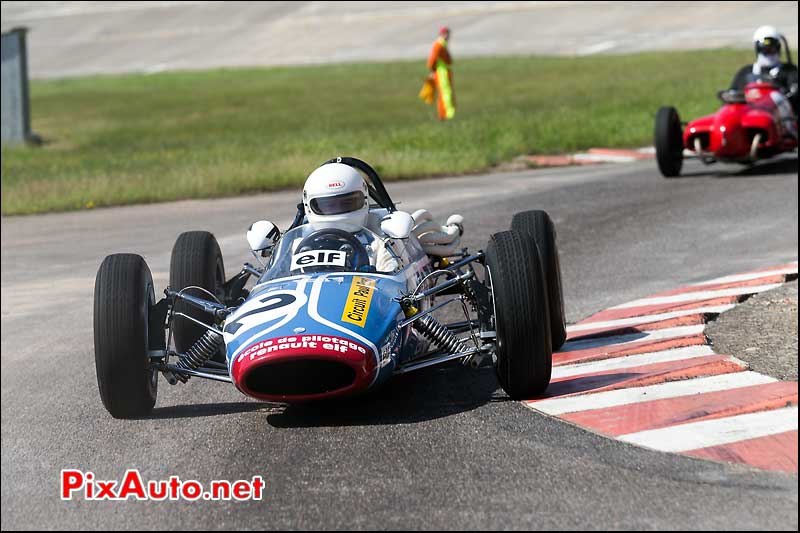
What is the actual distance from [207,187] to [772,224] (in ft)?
28.3

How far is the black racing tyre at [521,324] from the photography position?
6930 mm

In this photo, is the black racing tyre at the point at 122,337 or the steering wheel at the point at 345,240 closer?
the black racing tyre at the point at 122,337

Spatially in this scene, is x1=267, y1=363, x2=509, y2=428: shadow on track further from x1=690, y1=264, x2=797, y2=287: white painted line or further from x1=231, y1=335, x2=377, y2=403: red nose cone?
x1=690, y1=264, x2=797, y2=287: white painted line

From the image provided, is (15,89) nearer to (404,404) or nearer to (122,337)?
(122,337)

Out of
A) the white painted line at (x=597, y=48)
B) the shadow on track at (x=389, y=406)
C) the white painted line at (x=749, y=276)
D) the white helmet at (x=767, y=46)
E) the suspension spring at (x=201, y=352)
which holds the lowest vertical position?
the shadow on track at (x=389, y=406)

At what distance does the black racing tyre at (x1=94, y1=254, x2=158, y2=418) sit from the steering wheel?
0.95 meters

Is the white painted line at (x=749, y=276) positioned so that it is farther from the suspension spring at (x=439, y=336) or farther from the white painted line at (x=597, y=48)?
the white painted line at (x=597, y=48)

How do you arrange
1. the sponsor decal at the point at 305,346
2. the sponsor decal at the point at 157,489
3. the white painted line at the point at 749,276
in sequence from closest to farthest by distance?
the sponsor decal at the point at 157,489, the sponsor decal at the point at 305,346, the white painted line at the point at 749,276

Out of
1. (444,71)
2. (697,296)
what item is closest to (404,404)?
(697,296)

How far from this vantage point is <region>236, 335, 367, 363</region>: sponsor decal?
21.2 feet

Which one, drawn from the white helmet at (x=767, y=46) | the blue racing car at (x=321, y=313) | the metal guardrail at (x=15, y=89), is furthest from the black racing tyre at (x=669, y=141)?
the metal guardrail at (x=15, y=89)

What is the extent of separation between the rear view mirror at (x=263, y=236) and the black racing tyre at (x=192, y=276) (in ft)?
0.83

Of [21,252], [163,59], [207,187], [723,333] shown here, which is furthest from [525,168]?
[163,59]

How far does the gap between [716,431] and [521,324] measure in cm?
116
